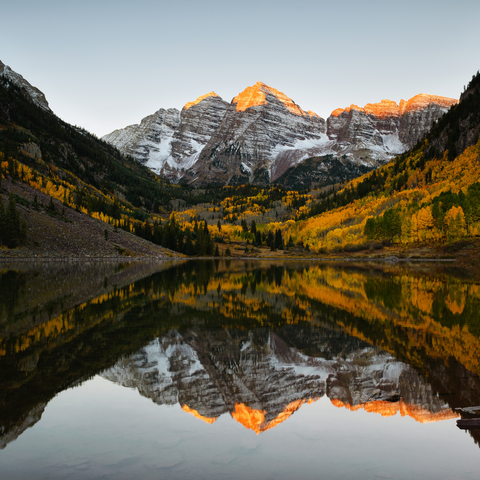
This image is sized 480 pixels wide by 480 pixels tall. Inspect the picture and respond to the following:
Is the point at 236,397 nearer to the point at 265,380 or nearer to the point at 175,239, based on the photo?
the point at 265,380

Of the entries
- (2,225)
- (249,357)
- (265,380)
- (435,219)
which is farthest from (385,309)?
(435,219)

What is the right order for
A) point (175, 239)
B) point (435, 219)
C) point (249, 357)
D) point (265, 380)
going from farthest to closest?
point (175, 239) → point (435, 219) → point (249, 357) → point (265, 380)

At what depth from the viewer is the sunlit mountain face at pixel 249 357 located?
33.3ft

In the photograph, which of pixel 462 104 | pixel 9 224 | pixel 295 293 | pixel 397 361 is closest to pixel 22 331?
pixel 397 361

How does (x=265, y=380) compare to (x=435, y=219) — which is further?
(x=435, y=219)

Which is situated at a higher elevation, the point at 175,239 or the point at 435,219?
the point at 435,219

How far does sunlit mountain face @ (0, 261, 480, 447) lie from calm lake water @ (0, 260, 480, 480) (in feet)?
0.21

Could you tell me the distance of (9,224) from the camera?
94875 millimetres

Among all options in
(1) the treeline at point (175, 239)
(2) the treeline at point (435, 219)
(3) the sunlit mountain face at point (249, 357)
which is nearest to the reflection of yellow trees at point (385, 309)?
(3) the sunlit mountain face at point (249, 357)

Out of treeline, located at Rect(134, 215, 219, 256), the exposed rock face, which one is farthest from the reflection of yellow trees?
treeline, located at Rect(134, 215, 219, 256)

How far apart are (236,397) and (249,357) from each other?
3.92 m

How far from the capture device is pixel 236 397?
35.0 feet

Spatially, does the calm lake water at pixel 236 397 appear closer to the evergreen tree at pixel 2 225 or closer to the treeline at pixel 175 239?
the evergreen tree at pixel 2 225

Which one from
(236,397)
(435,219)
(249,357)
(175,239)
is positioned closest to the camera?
(236,397)
